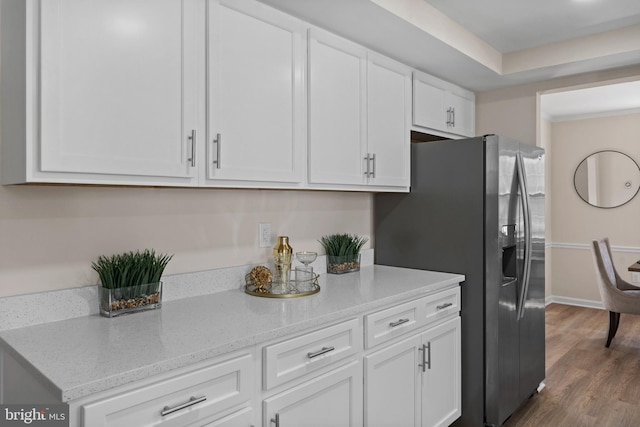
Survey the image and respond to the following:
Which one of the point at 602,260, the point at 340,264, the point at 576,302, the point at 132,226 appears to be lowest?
the point at 576,302

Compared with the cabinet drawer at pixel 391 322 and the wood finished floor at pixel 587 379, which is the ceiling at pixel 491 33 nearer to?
the cabinet drawer at pixel 391 322

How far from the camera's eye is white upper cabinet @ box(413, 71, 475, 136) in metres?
2.85

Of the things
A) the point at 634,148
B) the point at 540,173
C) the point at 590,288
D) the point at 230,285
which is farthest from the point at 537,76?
the point at 590,288

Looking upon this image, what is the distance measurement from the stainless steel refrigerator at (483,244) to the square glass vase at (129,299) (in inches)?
61.4

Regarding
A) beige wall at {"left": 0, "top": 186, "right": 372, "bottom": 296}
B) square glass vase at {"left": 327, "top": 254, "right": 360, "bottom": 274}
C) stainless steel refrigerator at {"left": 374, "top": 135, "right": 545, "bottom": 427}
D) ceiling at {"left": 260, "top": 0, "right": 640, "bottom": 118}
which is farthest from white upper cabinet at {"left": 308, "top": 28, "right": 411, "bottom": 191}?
square glass vase at {"left": 327, "top": 254, "right": 360, "bottom": 274}

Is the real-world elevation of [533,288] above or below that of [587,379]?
above

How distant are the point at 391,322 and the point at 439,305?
44cm

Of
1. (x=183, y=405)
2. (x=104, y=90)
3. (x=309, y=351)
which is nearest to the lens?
(x=183, y=405)

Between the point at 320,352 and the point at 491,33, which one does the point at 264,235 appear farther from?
the point at 491,33

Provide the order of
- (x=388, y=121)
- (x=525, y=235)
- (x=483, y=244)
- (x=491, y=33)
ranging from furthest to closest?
(x=491, y=33), (x=525, y=235), (x=388, y=121), (x=483, y=244)

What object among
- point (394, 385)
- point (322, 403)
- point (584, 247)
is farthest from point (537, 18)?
point (584, 247)

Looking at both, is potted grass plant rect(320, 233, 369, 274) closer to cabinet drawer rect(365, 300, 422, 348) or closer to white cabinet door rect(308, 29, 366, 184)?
white cabinet door rect(308, 29, 366, 184)

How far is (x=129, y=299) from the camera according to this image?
1.67 metres

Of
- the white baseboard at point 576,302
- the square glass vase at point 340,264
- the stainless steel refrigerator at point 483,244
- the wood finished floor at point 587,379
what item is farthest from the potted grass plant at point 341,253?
the white baseboard at point 576,302
